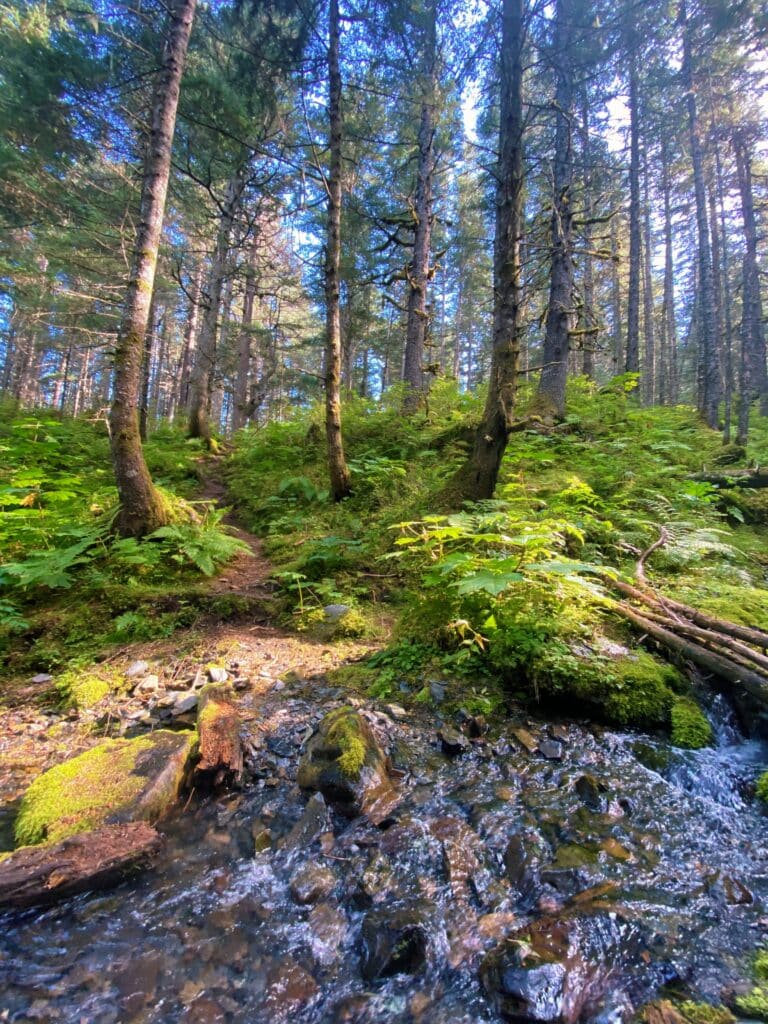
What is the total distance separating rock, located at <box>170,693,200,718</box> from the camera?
3743 mm

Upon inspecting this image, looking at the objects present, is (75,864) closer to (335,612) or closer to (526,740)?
(526,740)

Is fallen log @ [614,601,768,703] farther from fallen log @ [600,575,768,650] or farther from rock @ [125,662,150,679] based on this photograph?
rock @ [125,662,150,679]

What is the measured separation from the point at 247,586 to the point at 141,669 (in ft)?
6.07

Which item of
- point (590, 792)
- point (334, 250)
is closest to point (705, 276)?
point (334, 250)

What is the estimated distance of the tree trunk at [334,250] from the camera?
25.3 ft

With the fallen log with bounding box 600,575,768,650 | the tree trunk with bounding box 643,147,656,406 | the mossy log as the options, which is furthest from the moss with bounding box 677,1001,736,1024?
the tree trunk with bounding box 643,147,656,406

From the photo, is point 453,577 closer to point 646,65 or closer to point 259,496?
point 259,496

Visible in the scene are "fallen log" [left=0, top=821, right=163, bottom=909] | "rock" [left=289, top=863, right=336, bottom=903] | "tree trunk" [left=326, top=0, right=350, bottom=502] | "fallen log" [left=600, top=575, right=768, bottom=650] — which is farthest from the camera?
"tree trunk" [left=326, top=0, right=350, bottom=502]

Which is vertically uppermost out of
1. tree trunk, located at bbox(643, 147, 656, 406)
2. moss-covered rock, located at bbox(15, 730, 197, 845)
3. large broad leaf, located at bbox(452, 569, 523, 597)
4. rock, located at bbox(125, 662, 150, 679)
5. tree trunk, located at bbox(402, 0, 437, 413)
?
tree trunk, located at bbox(643, 147, 656, 406)

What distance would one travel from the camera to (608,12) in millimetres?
10516

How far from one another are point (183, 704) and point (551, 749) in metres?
3.07

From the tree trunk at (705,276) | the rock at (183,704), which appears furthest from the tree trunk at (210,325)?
the tree trunk at (705,276)

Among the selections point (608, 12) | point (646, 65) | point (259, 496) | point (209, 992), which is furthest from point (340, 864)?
point (646, 65)

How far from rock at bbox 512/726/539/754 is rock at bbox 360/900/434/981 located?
4.58 feet
